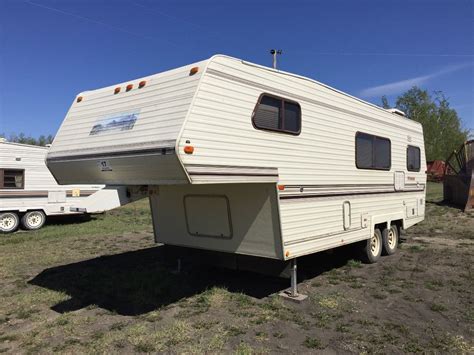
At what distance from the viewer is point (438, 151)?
159 feet

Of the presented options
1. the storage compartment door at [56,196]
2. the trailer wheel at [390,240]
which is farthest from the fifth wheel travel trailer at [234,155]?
the storage compartment door at [56,196]

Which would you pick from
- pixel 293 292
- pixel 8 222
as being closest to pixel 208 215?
pixel 293 292

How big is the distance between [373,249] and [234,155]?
4.84 m

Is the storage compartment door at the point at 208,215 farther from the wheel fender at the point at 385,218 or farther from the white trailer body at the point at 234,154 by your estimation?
the wheel fender at the point at 385,218

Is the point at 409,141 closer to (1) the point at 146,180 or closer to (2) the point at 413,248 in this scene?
(2) the point at 413,248

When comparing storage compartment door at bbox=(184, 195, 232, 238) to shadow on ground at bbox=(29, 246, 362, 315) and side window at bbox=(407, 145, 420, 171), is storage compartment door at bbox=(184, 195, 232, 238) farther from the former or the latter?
side window at bbox=(407, 145, 420, 171)

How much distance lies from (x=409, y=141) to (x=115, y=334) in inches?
305

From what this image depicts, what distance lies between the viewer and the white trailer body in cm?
477

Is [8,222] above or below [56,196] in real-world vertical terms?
below

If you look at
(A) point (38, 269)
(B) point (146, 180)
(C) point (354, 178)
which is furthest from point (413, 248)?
(A) point (38, 269)

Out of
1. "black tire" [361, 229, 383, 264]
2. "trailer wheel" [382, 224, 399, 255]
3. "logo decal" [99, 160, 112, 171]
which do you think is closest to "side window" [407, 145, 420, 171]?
"trailer wheel" [382, 224, 399, 255]

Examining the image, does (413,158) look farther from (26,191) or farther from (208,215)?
(26,191)

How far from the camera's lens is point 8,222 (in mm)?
14164

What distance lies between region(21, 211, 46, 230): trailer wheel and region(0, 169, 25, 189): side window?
1.04m
